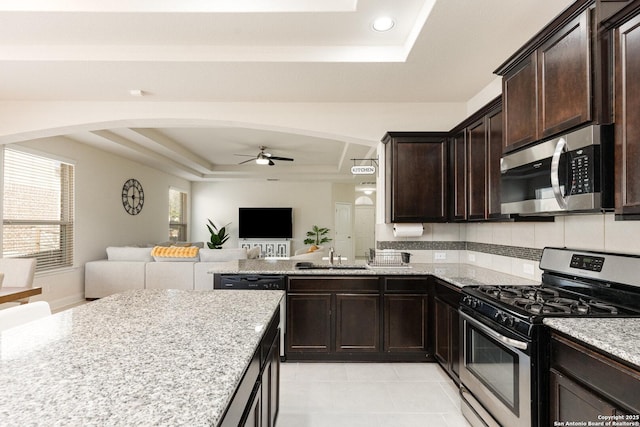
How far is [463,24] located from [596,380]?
2076 millimetres

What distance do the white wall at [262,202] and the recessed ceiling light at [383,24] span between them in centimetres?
734

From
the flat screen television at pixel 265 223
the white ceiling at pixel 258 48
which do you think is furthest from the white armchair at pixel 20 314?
the flat screen television at pixel 265 223

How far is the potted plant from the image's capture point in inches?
360

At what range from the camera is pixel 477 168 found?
2916 millimetres

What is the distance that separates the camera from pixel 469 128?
9.93ft

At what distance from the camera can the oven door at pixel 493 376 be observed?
172 centimetres

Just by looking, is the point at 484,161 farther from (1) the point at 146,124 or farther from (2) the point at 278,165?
(2) the point at 278,165

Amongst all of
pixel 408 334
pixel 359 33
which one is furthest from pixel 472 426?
pixel 359 33

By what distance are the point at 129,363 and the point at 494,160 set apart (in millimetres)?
2581

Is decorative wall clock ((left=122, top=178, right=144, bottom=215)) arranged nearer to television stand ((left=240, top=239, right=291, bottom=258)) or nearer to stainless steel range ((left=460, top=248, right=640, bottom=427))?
television stand ((left=240, top=239, right=291, bottom=258))

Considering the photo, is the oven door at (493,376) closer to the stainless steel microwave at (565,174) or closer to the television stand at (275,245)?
the stainless steel microwave at (565,174)

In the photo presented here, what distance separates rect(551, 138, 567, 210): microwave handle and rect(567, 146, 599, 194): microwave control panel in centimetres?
5

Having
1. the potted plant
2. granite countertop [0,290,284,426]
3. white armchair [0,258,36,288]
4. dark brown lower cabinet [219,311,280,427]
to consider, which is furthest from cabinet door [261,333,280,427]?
the potted plant

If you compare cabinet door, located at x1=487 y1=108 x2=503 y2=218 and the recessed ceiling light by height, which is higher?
the recessed ceiling light
